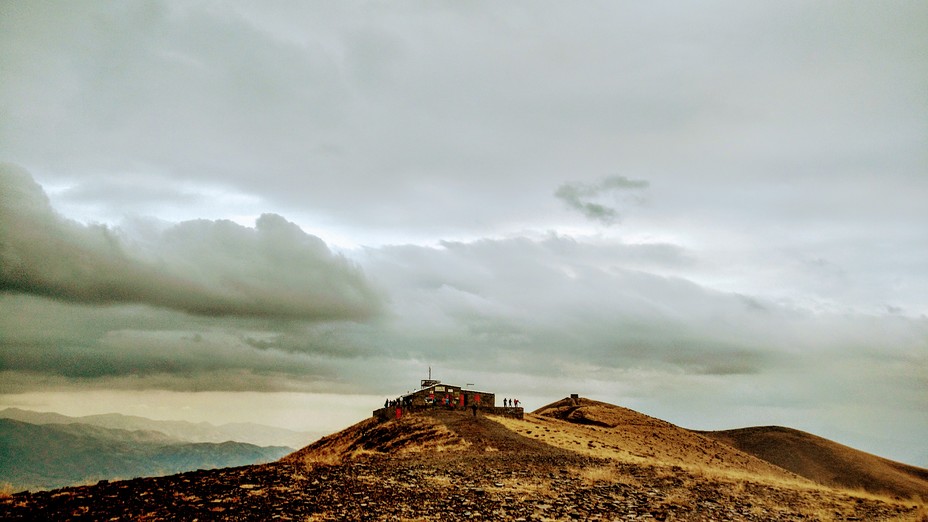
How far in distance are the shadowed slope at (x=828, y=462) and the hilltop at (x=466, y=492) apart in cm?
4930

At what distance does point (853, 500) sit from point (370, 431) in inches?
1622

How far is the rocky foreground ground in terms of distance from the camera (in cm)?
1856

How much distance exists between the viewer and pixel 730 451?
231 feet

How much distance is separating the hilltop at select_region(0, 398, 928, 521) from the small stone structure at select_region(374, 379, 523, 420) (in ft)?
44.0

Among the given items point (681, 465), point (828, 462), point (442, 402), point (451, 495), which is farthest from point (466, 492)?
point (828, 462)

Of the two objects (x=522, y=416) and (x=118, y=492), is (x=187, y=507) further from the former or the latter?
(x=522, y=416)

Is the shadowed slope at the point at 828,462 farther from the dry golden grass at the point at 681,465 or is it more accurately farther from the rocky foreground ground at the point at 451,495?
the rocky foreground ground at the point at 451,495

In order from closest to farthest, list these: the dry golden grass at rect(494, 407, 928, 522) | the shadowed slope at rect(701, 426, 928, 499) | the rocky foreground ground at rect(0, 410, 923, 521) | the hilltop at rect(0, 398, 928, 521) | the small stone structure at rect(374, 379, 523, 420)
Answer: the rocky foreground ground at rect(0, 410, 923, 521) → the hilltop at rect(0, 398, 928, 521) → the dry golden grass at rect(494, 407, 928, 522) → the small stone structure at rect(374, 379, 523, 420) → the shadowed slope at rect(701, 426, 928, 499)

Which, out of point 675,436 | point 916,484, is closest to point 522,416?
point 675,436

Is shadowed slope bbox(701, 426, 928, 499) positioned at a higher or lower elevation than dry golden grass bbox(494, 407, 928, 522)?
lower

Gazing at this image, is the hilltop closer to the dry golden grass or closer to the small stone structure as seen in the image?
the dry golden grass

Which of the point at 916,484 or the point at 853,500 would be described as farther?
the point at 916,484

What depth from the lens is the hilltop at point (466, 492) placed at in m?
18.8

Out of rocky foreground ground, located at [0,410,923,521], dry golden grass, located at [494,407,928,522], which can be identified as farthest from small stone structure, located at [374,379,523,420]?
rocky foreground ground, located at [0,410,923,521]
